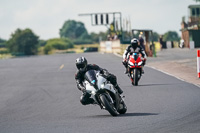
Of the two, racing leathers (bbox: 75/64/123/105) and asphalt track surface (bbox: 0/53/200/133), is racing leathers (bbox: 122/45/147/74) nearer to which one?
asphalt track surface (bbox: 0/53/200/133)

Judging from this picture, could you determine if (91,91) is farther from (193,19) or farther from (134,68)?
(193,19)

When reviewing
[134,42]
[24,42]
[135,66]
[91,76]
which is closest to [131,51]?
[134,42]

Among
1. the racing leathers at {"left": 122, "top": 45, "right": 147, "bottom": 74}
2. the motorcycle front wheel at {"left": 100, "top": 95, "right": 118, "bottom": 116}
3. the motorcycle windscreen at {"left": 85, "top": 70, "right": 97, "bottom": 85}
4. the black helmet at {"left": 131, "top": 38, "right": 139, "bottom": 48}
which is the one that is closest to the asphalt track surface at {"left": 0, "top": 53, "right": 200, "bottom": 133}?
the motorcycle front wheel at {"left": 100, "top": 95, "right": 118, "bottom": 116}

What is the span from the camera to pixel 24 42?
13712 cm

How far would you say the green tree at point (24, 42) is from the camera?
13712 cm

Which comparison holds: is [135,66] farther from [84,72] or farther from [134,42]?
[84,72]

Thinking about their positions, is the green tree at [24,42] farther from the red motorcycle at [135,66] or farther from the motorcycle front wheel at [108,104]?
the motorcycle front wheel at [108,104]

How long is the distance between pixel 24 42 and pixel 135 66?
391 ft

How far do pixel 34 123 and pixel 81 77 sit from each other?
147 centimetres

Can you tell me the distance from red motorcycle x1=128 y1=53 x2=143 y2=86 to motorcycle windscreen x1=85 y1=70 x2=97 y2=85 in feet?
26.8

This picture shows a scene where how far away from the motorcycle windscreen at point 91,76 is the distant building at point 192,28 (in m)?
52.5

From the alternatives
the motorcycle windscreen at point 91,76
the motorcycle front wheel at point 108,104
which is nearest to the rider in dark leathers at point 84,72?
the motorcycle windscreen at point 91,76

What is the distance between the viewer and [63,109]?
14.2 meters

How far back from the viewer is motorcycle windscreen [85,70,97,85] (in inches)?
448
